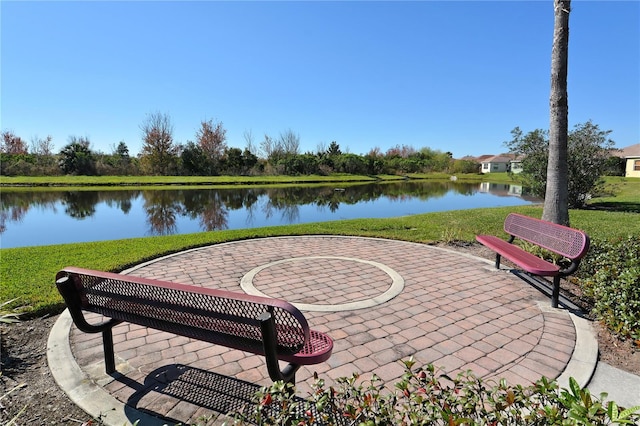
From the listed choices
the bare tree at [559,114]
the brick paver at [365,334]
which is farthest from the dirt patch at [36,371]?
the bare tree at [559,114]

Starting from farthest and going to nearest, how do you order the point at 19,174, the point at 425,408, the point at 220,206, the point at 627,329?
the point at 19,174, the point at 220,206, the point at 627,329, the point at 425,408

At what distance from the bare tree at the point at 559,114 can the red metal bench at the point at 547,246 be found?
1.31 m

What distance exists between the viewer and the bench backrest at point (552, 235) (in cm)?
405

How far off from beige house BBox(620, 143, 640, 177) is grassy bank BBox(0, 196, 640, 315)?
3761cm

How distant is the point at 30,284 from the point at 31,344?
2033 mm

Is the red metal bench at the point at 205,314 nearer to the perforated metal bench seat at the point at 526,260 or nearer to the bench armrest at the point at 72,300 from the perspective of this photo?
the bench armrest at the point at 72,300

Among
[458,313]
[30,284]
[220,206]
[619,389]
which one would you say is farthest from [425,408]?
[220,206]

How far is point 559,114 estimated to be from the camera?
6.40m

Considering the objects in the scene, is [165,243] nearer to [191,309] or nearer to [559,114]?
[191,309]

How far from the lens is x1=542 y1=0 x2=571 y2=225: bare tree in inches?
251

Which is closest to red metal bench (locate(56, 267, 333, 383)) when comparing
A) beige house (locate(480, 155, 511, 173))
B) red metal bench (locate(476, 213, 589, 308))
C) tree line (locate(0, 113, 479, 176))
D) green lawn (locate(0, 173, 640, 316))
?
green lawn (locate(0, 173, 640, 316))

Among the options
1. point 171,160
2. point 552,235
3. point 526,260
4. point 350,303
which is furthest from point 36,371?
point 171,160

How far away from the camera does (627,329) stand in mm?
3207

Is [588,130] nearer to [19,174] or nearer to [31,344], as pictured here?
[31,344]
